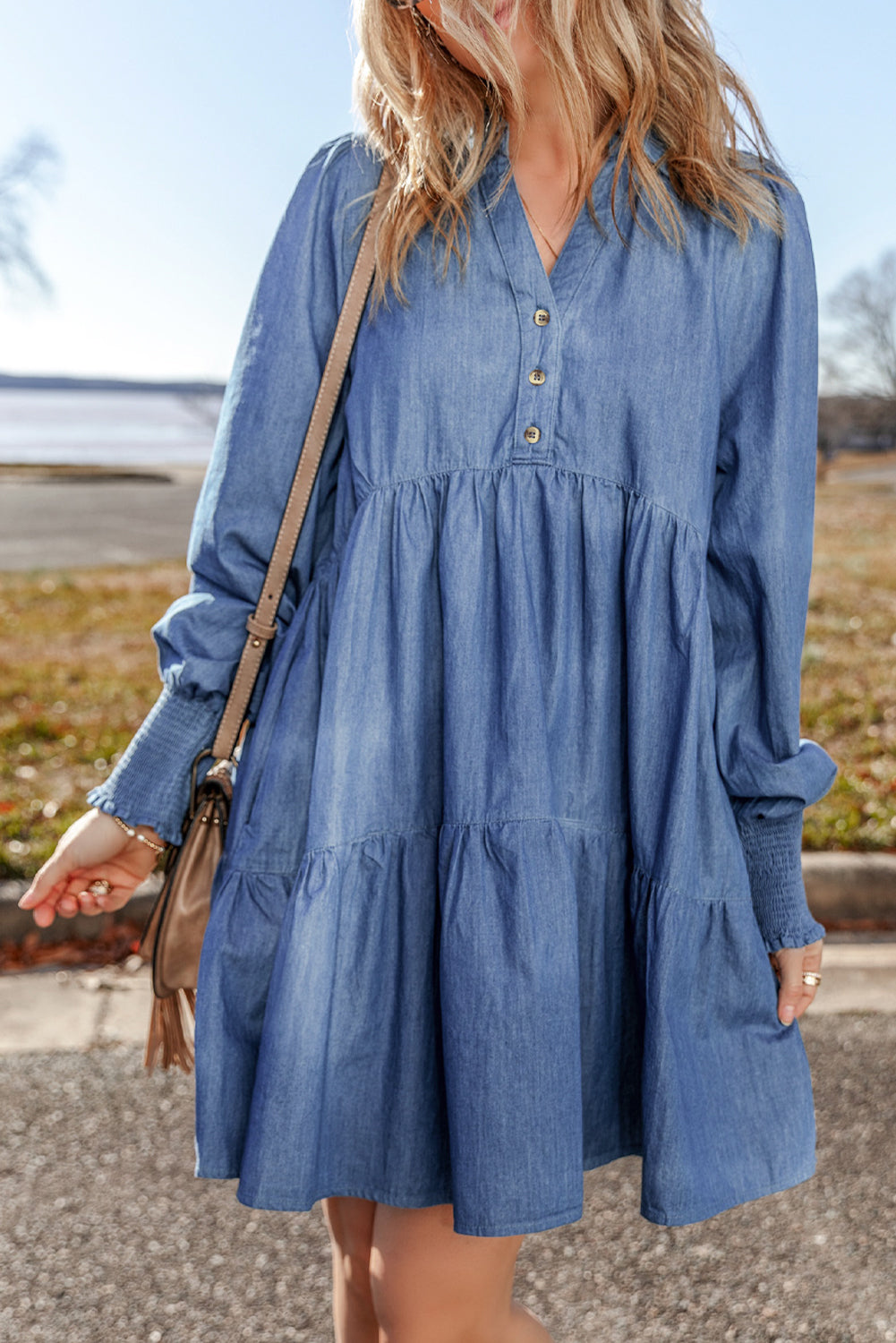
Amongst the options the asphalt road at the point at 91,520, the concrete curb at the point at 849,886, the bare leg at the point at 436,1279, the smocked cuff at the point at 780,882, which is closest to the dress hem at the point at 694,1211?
the bare leg at the point at 436,1279

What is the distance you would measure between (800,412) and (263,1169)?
3.51ft

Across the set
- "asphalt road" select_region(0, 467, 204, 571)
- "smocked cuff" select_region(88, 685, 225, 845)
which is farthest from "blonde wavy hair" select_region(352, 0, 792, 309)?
"asphalt road" select_region(0, 467, 204, 571)

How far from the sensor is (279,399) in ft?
4.73

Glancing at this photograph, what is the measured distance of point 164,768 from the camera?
1443 millimetres

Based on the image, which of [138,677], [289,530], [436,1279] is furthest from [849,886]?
[138,677]

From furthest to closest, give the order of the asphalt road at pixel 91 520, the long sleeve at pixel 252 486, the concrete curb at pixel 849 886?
the asphalt road at pixel 91 520 < the concrete curb at pixel 849 886 < the long sleeve at pixel 252 486

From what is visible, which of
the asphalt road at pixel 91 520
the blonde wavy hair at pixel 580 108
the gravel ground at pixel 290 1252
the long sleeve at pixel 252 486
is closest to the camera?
the blonde wavy hair at pixel 580 108

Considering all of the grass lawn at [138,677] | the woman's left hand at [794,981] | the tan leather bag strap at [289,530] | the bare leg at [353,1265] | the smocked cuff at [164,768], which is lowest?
the grass lawn at [138,677]

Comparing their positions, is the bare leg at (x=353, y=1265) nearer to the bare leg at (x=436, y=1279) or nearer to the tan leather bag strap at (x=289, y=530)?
the bare leg at (x=436, y=1279)

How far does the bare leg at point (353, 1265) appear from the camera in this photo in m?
1.47

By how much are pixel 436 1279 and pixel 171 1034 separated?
1.58 ft

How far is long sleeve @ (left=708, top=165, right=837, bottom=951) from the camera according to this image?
4.36 ft

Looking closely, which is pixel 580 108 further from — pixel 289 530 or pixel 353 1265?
pixel 353 1265

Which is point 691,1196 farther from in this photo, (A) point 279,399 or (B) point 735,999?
(A) point 279,399
